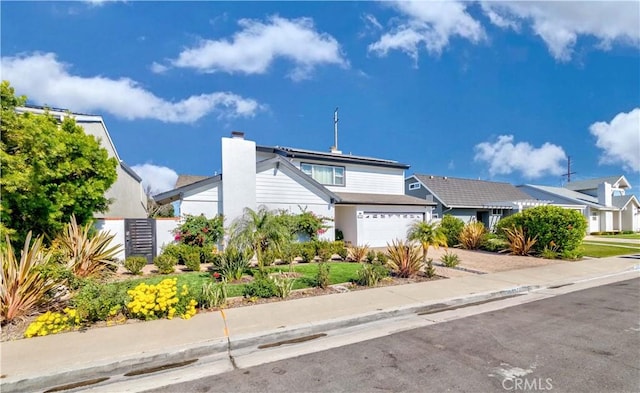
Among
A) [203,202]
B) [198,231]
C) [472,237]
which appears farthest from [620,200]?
[198,231]

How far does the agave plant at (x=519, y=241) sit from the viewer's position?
13.9 meters

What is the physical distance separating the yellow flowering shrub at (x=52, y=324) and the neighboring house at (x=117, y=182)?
27.5ft

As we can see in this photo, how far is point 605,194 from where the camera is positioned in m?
31.4

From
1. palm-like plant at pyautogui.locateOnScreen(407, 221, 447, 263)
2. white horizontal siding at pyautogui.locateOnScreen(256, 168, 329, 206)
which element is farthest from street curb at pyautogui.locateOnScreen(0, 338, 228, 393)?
white horizontal siding at pyautogui.locateOnScreen(256, 168, 329, 206)

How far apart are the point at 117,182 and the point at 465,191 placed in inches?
1037

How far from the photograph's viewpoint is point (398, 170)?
2191 centimetres

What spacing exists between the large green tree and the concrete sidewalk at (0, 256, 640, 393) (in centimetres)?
431

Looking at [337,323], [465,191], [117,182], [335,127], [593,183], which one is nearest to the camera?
[337,323]

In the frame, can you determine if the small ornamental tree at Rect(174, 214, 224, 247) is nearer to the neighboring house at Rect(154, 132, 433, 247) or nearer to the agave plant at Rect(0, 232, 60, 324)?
the neighboring house at Rect(154, 132, 433, 247)

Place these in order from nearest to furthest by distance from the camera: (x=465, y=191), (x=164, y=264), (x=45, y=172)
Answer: (x=45, y=172), (x=164, y=264), (x=465, y=191)

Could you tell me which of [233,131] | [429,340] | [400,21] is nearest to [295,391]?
[429,340]

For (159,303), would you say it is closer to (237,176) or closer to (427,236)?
(427,236)

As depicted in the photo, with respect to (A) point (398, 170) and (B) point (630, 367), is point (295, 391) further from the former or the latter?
(A) point (398, 170)

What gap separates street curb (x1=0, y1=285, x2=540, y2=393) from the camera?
11.8 ft
